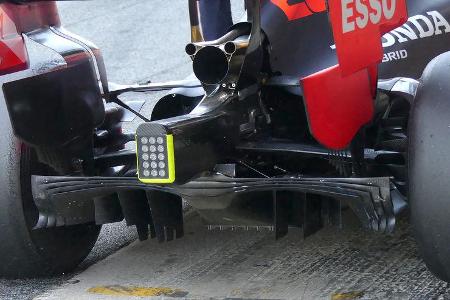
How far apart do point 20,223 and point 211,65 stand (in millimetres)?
1114

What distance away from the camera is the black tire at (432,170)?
10.1ft

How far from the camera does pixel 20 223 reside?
12.6 feet

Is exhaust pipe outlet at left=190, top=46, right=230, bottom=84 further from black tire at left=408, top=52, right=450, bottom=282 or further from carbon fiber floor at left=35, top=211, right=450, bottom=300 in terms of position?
carbon fiber floor at left=35, top=211, right=450, bottom=300

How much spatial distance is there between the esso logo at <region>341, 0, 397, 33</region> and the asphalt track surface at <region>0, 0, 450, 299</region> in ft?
3.69

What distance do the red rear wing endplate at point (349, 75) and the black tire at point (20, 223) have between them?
136 centimetres

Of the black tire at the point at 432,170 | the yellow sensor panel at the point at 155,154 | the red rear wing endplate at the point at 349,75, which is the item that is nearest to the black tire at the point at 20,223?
the yellow sensor panel at the point at 155,154

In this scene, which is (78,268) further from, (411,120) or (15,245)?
(411,120)

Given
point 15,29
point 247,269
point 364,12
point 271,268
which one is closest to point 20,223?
point 15,29

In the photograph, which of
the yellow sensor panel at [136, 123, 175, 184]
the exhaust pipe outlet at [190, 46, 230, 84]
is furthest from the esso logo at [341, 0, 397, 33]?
the yellow sensor panel at [136, 123, 175, 184]

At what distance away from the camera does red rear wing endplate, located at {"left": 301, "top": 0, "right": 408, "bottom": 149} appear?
3197mm

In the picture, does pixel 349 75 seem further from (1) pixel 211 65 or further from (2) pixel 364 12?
(1) pixel 211 65

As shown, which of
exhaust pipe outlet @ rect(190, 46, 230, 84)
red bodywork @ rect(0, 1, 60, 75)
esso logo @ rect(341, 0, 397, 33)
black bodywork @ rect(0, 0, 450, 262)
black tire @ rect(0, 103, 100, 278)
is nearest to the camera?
esso logo @ rect(341, 0, 397, 33)

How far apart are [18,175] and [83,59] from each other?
0.61 m

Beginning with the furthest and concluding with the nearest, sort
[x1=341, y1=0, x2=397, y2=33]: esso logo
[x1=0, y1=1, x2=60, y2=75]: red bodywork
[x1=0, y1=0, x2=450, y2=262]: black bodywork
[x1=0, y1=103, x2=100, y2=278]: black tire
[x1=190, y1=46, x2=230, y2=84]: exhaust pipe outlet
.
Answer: [x1=0, y1=103, x2=100, y2=278]: black tire < [x1=0, y1=1, x2=60, y2=75]: red bodywork < [x1=190, y1=46, x2=230, y2=84]: exhaust pipe outlet < [x1=0, y1=0, x2=450, y2=262]: black bodywork < [x1=341, y1=0, x2=397, y2=33]: esso logo
